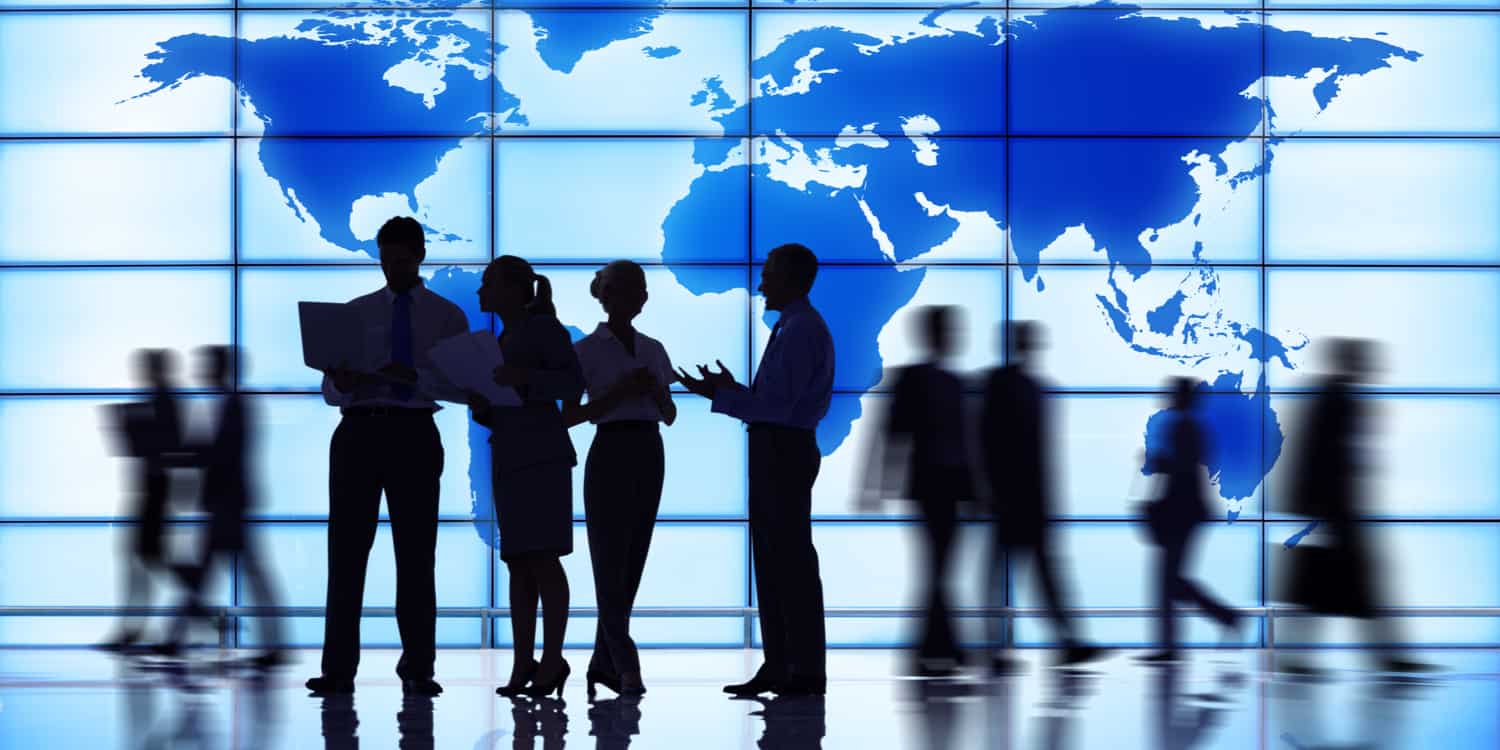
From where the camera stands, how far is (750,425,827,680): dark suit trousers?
6.09 metres

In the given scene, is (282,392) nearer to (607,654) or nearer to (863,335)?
(863,335)

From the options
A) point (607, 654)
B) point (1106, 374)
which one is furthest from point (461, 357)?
point (1106, 374)

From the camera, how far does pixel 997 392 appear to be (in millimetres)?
7918

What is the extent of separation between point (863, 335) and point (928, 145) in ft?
4.21

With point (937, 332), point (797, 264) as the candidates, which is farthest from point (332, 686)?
point (937, 332)

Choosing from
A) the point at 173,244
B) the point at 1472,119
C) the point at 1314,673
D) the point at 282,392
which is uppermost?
the point at 1472,119

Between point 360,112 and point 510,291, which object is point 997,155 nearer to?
point 360,112

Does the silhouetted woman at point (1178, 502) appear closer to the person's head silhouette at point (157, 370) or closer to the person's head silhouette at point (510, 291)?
the person's head silhouette at point (510, 291)

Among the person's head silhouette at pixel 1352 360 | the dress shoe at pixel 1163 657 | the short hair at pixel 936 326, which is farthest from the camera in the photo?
the dress shoe at pixel 1163 657

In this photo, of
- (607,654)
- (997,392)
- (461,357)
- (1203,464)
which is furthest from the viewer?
(1203,464)

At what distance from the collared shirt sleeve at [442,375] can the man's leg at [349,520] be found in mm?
246

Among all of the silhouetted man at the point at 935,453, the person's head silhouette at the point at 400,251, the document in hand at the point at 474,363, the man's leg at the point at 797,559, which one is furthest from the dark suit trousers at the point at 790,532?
the silhouetted man at the point at 935,453

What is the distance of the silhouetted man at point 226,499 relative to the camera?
8469 millimetres

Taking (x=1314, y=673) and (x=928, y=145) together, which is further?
(x=928, y=145)
